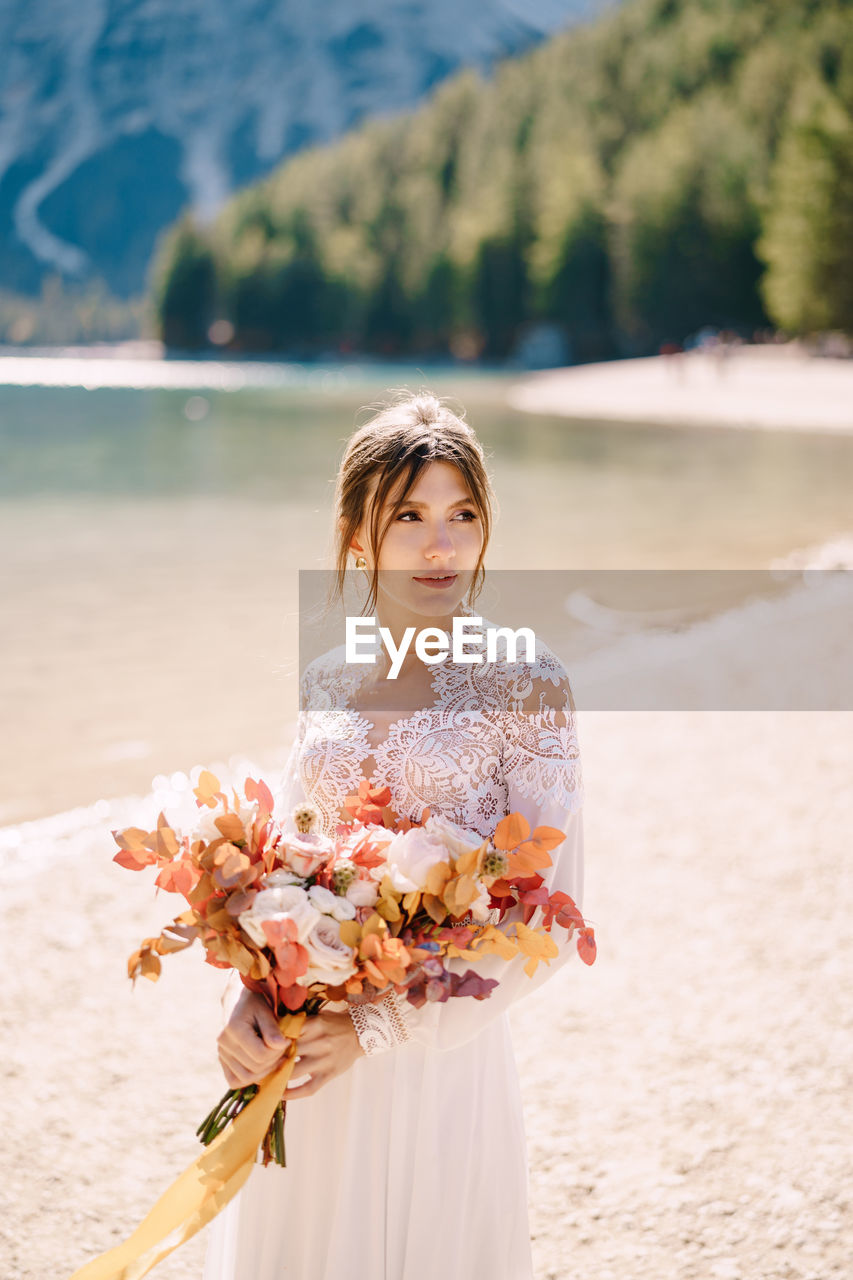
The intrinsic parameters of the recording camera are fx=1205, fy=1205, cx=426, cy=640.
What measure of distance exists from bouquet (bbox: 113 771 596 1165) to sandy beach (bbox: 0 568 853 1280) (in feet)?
5.94

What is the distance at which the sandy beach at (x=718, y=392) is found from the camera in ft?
140

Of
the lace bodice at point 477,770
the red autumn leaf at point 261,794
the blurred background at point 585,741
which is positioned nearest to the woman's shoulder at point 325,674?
the lace bodice at point 477,770

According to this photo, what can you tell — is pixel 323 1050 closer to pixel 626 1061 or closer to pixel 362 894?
pixel 362 894

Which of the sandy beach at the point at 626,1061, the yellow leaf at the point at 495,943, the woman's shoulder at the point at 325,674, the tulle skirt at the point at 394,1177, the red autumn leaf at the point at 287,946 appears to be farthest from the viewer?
the sandy beach at the point at 626,1061

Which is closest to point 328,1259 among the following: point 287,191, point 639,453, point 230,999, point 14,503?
point 230,999

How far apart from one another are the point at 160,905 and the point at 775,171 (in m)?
79.6

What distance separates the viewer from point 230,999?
2303 millimetres

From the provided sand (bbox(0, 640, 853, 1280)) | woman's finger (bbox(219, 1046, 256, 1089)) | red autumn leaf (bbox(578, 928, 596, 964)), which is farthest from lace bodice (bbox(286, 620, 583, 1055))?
sand (bbox(0, 640, 853, 1280))

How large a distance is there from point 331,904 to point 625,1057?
9.25 ft

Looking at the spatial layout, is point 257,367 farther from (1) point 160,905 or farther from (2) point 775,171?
(1) point 160,905

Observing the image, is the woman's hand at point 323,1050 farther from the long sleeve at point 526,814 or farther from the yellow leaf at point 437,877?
the yellow leaf at point 437,877

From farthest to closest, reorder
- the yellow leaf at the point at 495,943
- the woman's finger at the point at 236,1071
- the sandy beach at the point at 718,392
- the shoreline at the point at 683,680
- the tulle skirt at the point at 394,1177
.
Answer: the sandy beach at the point at 718,392 → the shoreline at the point at 683,680 → the tulle skirt at the point at 394,1177 → the woman's finger at the point at 236,1071 → the yellow leaf at the point at 495,943

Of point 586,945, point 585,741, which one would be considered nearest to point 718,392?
point 585,741

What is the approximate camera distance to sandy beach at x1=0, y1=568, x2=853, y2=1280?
3.52m
